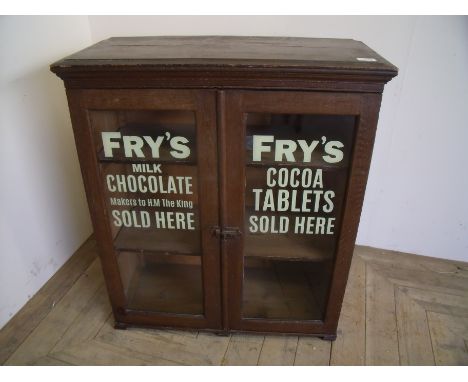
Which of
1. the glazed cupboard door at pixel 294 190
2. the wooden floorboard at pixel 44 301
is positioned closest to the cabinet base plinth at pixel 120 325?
the wooden floorboard at pixel 44 301

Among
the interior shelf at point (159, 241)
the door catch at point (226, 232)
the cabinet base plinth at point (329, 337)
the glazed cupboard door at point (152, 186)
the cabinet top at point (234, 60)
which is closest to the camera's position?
the cabinet top at point (234, 60)

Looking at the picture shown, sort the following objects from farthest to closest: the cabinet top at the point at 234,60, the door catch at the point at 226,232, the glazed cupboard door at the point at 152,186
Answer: the door catch at the point at 226,232, the glazed cupboard door at the point at 152,186, the cabinet top at the point at 234,60

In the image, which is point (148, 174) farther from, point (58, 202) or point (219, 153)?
point (58, 202)

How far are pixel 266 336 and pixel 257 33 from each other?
4.19 feet

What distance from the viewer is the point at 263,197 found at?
1.23 metres

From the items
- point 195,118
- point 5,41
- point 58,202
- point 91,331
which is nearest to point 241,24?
point 195,118

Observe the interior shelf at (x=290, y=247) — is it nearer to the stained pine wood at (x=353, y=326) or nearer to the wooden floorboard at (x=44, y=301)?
the stained pine wood at (x=353, y=326)

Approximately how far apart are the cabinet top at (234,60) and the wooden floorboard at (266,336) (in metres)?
1.05

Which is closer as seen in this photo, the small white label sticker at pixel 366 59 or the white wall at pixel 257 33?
the small white label sticker at pixel 366 59

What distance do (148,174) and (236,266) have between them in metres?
0.46

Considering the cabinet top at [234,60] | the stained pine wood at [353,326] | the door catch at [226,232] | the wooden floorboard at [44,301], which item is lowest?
the stained pine wood at [353,326]

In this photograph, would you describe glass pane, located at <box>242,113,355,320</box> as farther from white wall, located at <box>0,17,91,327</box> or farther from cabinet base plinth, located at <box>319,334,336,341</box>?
white wall, located at <box>0,17,91,327</box>

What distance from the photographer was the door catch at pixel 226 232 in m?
1.20

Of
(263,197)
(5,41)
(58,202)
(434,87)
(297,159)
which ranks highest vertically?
(5,41)
